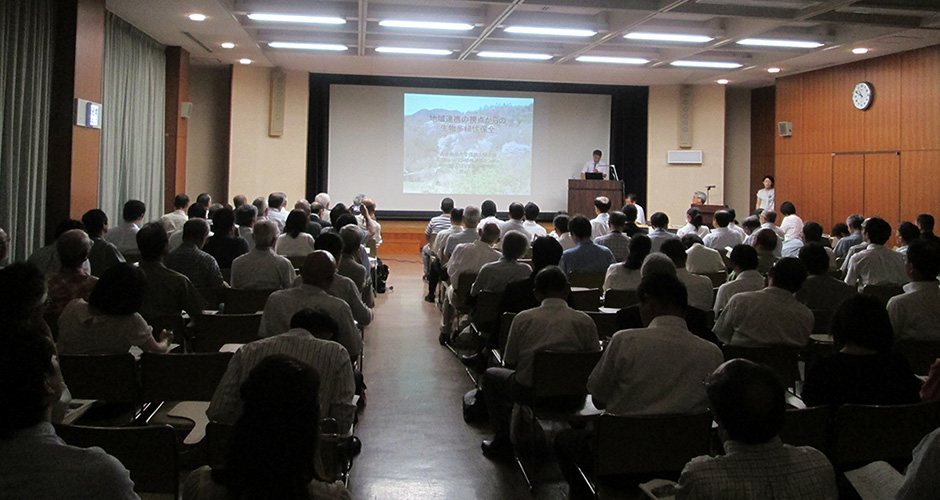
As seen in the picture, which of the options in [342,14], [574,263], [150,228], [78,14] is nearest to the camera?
[150,228]

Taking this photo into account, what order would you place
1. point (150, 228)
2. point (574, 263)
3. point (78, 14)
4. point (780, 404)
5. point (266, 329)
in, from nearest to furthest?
point (780, 404)
point (266, 329)
point (150, 228)
point (574, 263)
point (78, 14)

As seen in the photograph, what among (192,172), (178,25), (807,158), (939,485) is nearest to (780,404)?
(939,485)

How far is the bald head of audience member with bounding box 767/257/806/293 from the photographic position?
13.1 feet

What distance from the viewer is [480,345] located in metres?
5.55

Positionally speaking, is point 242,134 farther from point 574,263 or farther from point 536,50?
point 574,263

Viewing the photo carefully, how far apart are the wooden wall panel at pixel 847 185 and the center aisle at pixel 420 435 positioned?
28.0 feet

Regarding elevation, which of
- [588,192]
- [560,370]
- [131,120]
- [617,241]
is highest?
[131,120]

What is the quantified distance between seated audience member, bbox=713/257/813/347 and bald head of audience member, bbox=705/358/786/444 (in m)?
2.20

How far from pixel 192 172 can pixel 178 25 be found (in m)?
4.59

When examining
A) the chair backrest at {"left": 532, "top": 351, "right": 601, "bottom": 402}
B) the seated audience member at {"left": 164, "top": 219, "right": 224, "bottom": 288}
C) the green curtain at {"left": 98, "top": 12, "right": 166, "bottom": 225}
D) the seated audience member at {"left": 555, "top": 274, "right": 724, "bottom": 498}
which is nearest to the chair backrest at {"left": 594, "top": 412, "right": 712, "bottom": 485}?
the seated audience member at {"left": 555, "top": 274, "right": 724, "bottom": 498}

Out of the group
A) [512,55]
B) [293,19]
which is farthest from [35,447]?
[512,55]

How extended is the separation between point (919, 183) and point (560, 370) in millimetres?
9933

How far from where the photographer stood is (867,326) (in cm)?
277

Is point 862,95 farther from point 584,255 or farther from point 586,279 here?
point 586,279
